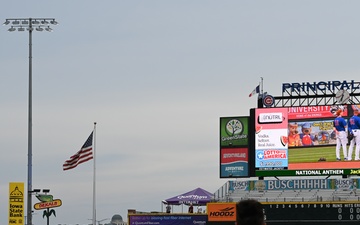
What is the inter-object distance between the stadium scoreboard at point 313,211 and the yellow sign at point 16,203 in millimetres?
18186

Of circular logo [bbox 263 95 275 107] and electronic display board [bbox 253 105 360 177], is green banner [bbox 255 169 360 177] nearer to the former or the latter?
electronic display board [bbox 253 105 360 177]

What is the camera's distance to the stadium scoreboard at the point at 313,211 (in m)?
56.6

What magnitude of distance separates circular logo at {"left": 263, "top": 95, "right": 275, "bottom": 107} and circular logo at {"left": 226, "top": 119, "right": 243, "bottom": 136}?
2123mm

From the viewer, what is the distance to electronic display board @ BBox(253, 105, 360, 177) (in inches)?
2304

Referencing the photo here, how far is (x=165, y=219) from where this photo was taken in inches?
2589

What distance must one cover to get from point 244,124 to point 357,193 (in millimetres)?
8465

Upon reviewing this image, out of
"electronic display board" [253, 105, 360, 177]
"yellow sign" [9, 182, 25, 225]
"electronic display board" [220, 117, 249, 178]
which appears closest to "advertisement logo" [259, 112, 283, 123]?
"electronic display board" [253, 105, 360, 177]

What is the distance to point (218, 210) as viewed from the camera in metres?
61.6

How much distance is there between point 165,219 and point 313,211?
39.9 feet

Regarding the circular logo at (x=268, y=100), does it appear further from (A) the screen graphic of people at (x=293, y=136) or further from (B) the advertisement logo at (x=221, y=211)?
(B) the advertisement logo at (x=221, y=211)

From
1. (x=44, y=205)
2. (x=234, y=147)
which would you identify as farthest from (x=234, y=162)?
(x=44, y=205)

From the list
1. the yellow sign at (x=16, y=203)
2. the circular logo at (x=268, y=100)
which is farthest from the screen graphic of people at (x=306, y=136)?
the yellow sign at (x=16, y=203)

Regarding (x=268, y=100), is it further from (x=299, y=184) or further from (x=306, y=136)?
(x=299, y=184)

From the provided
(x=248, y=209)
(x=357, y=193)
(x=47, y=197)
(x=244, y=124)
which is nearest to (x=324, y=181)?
(x=357, y=193)
